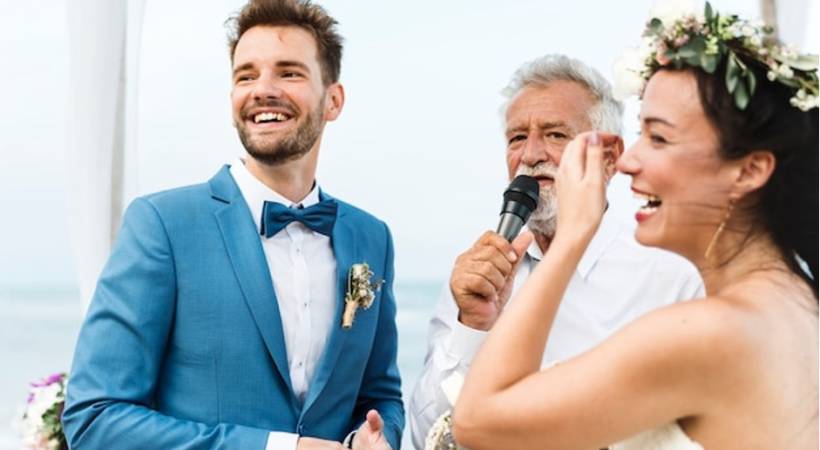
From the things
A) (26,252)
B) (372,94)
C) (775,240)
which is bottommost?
(26,252)

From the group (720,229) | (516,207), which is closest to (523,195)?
(516,207)

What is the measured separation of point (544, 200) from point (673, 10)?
3.23 ft

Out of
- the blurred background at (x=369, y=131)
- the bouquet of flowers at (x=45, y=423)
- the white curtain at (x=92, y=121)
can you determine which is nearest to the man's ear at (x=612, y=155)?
the white curtain at (x=92, y=121)

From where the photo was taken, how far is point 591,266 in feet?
9.31

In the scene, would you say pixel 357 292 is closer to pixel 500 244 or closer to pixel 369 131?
pixel 500 244

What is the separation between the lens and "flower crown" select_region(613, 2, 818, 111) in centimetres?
168

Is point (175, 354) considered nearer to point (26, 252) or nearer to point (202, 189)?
point (202, 189)

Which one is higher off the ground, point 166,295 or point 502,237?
point 502,237

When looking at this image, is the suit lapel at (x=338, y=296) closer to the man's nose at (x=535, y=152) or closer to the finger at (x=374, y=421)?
the finger at (x=374, y=421)

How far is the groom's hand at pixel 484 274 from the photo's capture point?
A: 7.55 ft

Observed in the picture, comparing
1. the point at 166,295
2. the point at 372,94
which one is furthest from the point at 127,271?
the point at 372,94

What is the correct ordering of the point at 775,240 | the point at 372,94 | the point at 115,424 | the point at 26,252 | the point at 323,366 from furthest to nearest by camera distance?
1. the point at 26,252
2. the point at 372,94
3. the point at 323,366
4. the point at 115,424
5. the point at 775,240

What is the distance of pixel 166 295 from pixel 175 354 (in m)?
0.13

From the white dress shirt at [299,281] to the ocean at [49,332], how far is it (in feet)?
39.2
